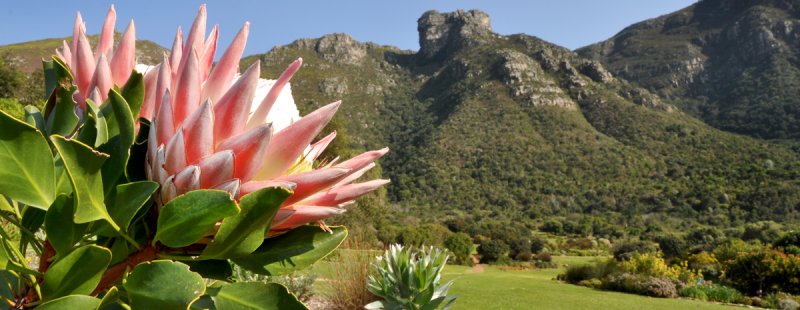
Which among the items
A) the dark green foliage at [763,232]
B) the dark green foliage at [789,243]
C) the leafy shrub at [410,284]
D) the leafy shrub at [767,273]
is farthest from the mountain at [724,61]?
the leafy shrub at [410,284]

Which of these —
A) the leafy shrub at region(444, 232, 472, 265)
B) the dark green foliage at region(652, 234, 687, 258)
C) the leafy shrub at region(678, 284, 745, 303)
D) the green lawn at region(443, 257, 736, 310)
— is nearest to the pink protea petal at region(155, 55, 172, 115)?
the green lawn at region(443, 257, 736, 310)

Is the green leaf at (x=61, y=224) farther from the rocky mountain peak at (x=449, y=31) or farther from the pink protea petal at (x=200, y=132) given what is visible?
the rocky mountain peak at (x=449, y=31)

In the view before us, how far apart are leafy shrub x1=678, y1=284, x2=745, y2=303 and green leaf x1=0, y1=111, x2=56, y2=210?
12.3 m

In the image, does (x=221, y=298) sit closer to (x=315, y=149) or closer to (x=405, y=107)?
(x=315, y=149)

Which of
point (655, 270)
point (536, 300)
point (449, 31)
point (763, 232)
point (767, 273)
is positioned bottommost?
point (763, 232)

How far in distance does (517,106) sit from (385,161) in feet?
39.6

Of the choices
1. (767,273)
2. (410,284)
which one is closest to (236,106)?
(410,284)

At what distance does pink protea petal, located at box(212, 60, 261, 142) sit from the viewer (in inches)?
14.4

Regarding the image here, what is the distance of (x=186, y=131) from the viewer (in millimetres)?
360

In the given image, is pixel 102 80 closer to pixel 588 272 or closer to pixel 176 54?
pixel 176 54

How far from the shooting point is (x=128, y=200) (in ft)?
1.11

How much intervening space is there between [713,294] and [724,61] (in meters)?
52.9

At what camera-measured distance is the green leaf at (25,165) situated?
1.04ft

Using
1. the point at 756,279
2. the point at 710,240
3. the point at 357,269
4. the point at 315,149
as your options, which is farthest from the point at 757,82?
the point at 315,149
